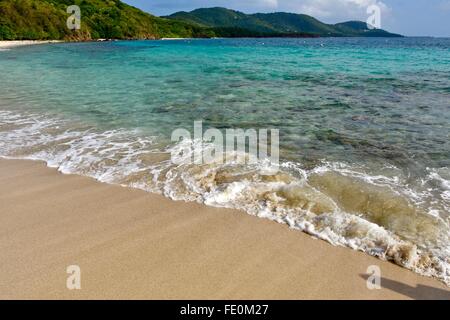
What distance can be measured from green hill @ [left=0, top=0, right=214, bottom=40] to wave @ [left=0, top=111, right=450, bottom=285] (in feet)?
397

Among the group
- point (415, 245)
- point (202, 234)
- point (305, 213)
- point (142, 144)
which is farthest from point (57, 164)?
point (415, 245)

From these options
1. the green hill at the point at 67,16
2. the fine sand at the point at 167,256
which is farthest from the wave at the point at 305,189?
the green hill at the point at 67,16

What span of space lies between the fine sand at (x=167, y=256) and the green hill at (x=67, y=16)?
124129 millimetres

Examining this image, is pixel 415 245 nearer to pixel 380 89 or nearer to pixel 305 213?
pixel 305 213

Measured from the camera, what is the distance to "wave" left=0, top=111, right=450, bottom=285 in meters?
5.25

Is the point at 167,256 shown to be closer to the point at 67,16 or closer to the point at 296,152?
the point at 296,152

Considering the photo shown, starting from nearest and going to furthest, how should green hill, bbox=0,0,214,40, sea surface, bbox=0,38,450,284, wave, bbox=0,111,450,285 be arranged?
1. wave, bbox=0,111,450,285
2. sea surface, bbox=0,38,450,284
3. green hill, bbox=0,0,214,40

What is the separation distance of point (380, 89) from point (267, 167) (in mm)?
14605

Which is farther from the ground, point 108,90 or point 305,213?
point 108,90

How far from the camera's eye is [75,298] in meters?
4.09

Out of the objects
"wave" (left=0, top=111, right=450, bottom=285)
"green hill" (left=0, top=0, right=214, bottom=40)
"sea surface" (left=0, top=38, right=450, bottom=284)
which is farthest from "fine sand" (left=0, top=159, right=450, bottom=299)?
"green hill" (left=0, top=0, right=214, bottom=40)

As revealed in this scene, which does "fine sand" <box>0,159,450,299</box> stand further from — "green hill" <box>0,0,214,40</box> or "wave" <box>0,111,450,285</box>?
"green hill" <box>0,0,214,40</box>

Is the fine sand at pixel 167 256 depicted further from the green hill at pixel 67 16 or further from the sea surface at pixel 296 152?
the green hill at pixel 67 16
